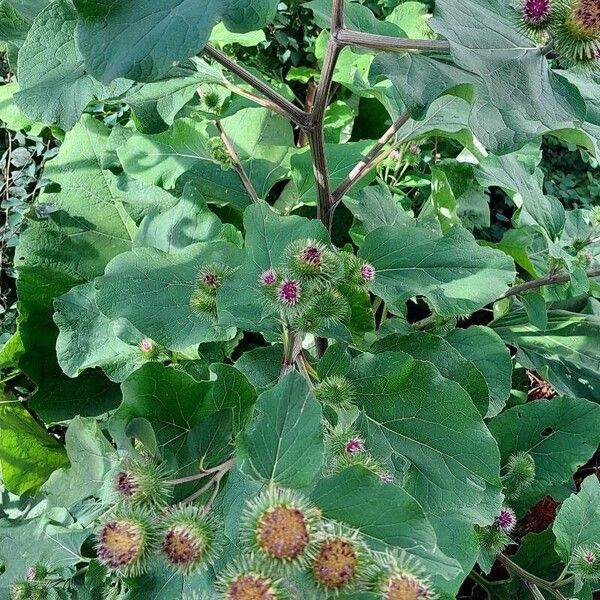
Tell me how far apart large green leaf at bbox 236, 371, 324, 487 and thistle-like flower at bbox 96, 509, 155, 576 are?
138mm

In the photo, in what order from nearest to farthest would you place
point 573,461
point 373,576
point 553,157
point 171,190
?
point 373,576
point 573,461
point 171,190
point 553,157

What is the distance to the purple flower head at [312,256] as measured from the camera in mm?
946

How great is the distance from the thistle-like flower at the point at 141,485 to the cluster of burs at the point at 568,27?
0.73 metres

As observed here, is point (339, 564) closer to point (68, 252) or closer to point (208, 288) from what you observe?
point (208, 288)

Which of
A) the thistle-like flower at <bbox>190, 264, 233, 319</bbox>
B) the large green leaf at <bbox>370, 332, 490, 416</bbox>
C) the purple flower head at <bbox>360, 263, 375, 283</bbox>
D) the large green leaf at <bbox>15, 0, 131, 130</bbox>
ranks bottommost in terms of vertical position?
the large green leaf at <bbox>370, 332, 490, 416</bbox>

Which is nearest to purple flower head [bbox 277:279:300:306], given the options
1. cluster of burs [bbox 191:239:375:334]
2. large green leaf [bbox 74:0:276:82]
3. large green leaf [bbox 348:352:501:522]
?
cluster of burs [bbox 191:239:375:334]

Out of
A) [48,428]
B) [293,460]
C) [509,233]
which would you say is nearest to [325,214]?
[509,233]

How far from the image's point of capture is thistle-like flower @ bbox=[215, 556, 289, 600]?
26.4 inches

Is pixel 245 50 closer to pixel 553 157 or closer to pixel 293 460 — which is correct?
pixel 553 157

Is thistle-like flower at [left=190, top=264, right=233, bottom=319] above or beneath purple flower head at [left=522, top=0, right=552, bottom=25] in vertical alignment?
beneath

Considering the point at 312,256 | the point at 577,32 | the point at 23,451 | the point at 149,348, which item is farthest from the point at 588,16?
the point at 23,451

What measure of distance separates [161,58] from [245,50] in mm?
1508

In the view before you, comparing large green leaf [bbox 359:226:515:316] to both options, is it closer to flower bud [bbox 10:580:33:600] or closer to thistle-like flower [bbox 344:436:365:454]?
thistle-like flower [bbox 344:436:365:454]

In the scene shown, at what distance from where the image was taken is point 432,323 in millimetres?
1480
